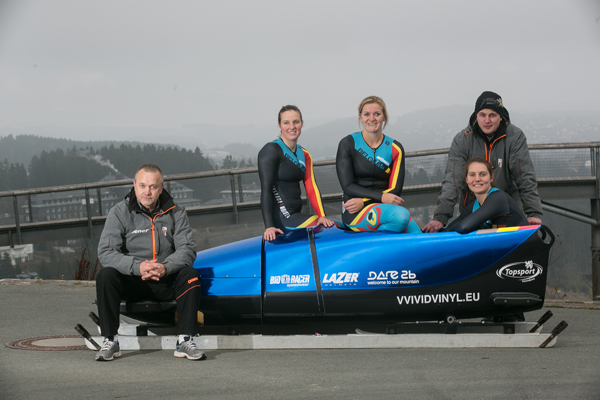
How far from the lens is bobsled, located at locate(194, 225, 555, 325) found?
3.52 m

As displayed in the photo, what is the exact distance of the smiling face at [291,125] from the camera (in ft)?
13.5

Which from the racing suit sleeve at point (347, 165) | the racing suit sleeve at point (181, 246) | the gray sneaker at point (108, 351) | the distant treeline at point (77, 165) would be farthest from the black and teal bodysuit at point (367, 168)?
the distant treeline at point (77, 165)

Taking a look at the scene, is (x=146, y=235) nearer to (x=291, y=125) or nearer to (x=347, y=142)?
(x=291, y=125)

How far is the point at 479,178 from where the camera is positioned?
3750 mm

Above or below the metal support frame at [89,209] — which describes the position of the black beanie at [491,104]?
above

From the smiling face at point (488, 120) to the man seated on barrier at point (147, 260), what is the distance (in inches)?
88.0

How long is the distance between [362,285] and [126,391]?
Answer: 5.06 ft

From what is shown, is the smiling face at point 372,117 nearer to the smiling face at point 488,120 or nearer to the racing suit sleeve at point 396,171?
the racing suit sleeve at point 396,171

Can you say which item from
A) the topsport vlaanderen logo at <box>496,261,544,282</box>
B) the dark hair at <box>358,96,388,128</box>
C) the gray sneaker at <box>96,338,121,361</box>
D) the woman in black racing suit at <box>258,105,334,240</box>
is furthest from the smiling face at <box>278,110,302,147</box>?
the gray sneaker at <box>96,338,121,361</box>

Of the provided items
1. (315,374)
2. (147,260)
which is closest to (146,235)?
(147,260)

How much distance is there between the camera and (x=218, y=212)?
10000mm

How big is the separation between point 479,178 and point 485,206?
0.67 ft

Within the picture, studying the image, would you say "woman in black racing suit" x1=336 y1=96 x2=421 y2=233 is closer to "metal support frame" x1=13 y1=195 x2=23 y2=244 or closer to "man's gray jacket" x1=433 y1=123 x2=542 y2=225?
"man's gray jacket" x1=433 y1=123 x2=542 y2=225

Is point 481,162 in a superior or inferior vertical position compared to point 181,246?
superior
